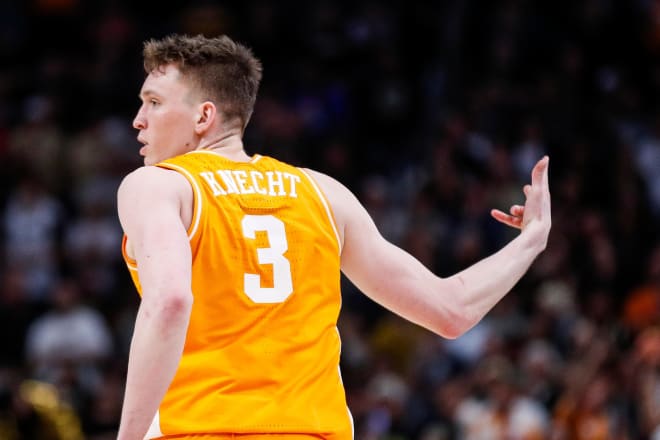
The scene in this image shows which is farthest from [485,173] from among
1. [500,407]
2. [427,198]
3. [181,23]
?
[181,23]

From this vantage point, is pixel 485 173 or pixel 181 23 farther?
pixel 181 23

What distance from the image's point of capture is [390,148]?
1617 cm

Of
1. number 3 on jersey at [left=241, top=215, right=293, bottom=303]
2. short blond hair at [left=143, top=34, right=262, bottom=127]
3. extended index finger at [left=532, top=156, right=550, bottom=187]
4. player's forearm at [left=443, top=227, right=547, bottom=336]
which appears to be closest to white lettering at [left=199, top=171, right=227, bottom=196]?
number 3 on jersey at [left=241, top=215, right=293, bottom=303]

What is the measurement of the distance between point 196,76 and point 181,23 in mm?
13194

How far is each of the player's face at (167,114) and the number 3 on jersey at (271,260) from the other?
0.48 m

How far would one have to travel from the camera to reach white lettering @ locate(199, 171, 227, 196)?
3.96m

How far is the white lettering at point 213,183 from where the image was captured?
396 cm

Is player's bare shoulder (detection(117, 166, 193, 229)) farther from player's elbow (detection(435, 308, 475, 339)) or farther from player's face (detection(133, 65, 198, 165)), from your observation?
player's elbow (detection(435, 308, 475, 339))

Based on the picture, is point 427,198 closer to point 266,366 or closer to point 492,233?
point 492,233

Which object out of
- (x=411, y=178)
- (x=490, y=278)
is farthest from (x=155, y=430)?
(x=411, y=178)

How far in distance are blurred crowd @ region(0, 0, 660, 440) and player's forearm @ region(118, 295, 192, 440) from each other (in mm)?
6911

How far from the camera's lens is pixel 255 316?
12.7 ft

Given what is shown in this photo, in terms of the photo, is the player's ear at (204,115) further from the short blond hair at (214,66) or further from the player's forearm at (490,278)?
the player's forearm at (490,278)

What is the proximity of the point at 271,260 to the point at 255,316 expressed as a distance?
0.20 metres
